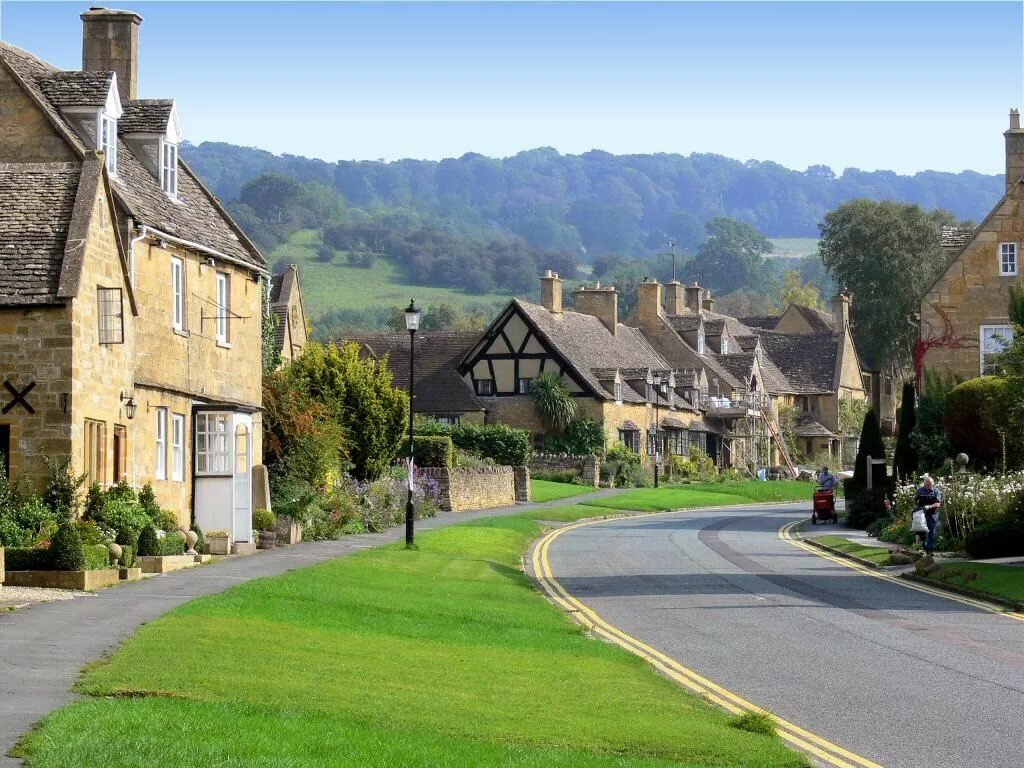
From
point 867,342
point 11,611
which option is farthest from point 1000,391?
point 867,342

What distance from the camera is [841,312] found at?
109 meters

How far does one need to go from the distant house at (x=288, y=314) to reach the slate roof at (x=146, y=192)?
20.7 m

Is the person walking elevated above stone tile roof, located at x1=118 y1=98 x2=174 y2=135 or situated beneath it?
situated beneath

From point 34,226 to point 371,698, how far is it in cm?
1638

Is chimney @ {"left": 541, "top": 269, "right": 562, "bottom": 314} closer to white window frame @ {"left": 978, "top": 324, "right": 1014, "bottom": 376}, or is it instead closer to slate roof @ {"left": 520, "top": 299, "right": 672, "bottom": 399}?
slate roof @ {"left": 520, "top": 299, "right": 672, "bottom": 399}

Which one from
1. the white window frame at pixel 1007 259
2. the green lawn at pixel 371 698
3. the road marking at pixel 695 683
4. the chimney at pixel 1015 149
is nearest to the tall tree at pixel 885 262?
the chimney at pixel 1015 149

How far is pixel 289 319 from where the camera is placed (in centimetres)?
6244

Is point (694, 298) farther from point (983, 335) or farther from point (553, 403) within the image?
point (983, 335)

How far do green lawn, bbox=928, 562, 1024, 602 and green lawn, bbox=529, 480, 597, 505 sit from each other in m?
33.5

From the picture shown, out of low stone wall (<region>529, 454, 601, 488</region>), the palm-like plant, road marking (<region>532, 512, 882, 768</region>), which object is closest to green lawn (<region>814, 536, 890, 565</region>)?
road marking (<region>532, 512, 882, 768</region>)

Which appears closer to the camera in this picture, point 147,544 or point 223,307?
point 147,544

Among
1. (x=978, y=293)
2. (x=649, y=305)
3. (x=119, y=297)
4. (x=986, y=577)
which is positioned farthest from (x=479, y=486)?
(x=649, y=305)

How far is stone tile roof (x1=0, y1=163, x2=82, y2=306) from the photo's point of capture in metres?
26.3

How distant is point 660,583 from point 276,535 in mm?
9444
